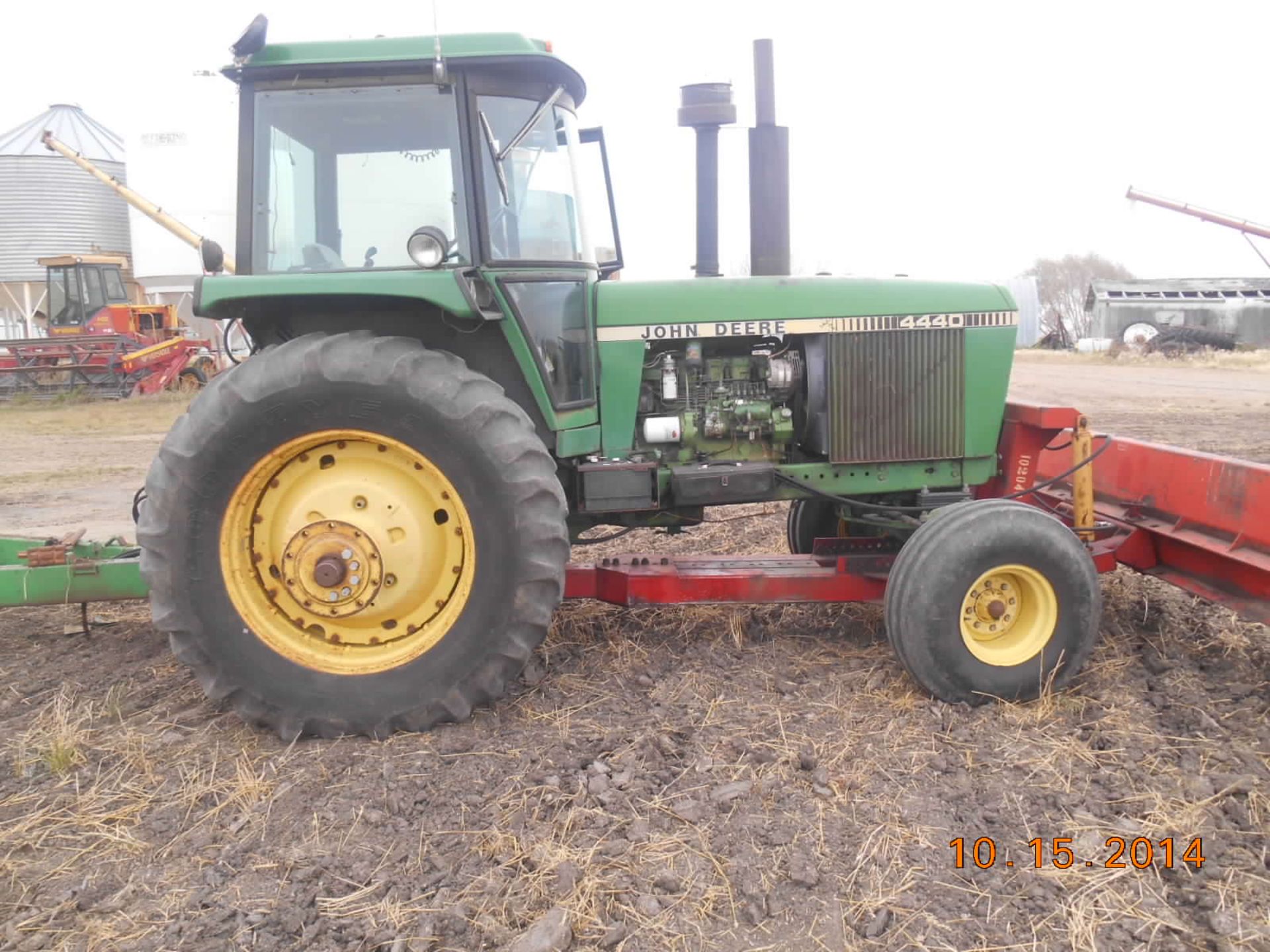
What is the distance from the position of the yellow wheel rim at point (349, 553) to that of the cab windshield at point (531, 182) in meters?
0.87

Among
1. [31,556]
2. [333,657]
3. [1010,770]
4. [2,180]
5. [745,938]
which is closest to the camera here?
[745,938]

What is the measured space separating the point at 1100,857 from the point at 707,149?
122 inches

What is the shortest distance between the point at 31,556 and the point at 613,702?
7.74 feet

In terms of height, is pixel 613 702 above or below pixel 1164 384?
below

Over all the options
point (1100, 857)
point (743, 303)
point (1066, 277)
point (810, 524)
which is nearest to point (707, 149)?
point (743, 303)

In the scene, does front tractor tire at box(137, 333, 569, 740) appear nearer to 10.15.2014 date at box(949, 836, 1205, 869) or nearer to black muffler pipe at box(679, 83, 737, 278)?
10.15.2014 date at box(949, 836, 1205, 869)

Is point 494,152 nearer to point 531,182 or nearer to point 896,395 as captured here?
point 531,182

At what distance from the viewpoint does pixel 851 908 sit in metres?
2.26

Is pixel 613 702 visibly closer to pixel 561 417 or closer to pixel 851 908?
pixel 561 417

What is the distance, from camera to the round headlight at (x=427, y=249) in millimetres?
3148

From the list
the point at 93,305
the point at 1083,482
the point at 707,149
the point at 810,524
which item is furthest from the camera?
the point at 93,305

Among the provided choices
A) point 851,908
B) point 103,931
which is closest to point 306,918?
point 103,931

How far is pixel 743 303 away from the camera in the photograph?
3750mm

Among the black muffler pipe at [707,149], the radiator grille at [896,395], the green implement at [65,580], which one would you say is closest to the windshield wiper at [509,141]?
the black muffler pipe at [707,149]
